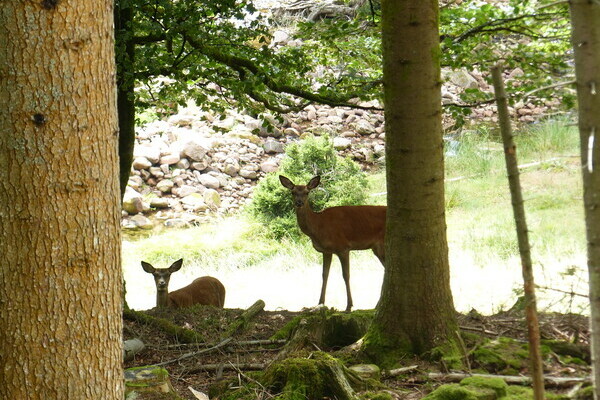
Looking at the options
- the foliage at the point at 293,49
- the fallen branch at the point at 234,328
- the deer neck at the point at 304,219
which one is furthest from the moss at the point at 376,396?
the deer neck at the point at 304,219

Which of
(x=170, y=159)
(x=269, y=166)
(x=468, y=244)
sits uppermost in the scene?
(x=170, y=159)

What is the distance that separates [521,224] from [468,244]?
11.9 m

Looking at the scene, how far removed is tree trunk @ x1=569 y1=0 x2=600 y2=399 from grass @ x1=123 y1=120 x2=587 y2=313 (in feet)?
16.6

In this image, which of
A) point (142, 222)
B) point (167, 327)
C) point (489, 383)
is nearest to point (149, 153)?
point (142, 222)

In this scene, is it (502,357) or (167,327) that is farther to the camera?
(167,327)

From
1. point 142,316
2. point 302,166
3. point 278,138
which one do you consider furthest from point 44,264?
point 278,138

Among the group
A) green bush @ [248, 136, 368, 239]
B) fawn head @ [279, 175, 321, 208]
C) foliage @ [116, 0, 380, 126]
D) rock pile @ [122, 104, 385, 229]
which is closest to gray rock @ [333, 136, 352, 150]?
rock pile @ [122, 104, 385, 229]

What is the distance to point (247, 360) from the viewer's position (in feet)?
18.5

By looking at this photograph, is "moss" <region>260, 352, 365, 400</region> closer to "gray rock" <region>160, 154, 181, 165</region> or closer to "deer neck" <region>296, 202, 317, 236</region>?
"deer neck" <region>296, 202, 317, 236</region>

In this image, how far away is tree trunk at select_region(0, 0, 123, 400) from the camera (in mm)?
2832

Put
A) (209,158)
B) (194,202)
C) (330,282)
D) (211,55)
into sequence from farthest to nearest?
(209,158) → (194,202) → (330,282) → (211,55)

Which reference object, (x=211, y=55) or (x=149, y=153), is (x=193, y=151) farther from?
(x=211, y=55)

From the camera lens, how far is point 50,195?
9.38 ft

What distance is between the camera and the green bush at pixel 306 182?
623 inches
